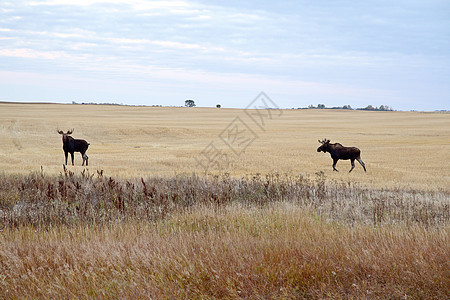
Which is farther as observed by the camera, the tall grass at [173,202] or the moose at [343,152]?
the moose at [343,152]

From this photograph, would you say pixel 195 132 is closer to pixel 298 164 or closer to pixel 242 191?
pixel 298 164

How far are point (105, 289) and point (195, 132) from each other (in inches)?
1878

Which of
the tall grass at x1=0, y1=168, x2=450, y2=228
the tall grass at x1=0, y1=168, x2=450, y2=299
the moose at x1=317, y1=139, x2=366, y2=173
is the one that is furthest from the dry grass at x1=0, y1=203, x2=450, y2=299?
the moose at x1=317, y1=139, x2=366, y2=173

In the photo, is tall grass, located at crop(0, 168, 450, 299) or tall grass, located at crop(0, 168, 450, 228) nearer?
tall grass, located at crop(0, 168, 450, 299)

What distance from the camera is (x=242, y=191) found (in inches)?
488

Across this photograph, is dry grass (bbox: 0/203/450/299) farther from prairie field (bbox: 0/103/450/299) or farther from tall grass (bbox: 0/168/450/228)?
tall grass (bbox: 0/168/450/228)

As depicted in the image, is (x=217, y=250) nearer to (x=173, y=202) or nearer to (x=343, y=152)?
(x=173, y=202)

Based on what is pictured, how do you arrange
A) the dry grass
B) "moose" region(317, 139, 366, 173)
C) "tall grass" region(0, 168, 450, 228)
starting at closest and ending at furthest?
1. the dry grass
2. "tall grass" region(0, 168, 450, 228)
3. "moose" region(317, 139, 366, 173)

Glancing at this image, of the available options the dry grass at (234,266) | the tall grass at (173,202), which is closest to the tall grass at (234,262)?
the dry grass at (234,266)

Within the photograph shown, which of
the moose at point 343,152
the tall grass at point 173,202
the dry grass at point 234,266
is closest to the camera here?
the dry grass at point 234,266

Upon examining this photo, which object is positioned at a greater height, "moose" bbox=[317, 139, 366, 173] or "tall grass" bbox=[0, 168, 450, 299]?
"moose" bbox=[317, 139, 366, 173]

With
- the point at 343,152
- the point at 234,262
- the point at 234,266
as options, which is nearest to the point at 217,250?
Answer: the point at 234,262

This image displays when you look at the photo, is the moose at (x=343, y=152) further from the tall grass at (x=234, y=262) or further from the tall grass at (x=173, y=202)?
the tall grass at (x=234, y=262)

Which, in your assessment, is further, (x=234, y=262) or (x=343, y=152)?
(x=343, y=152)
